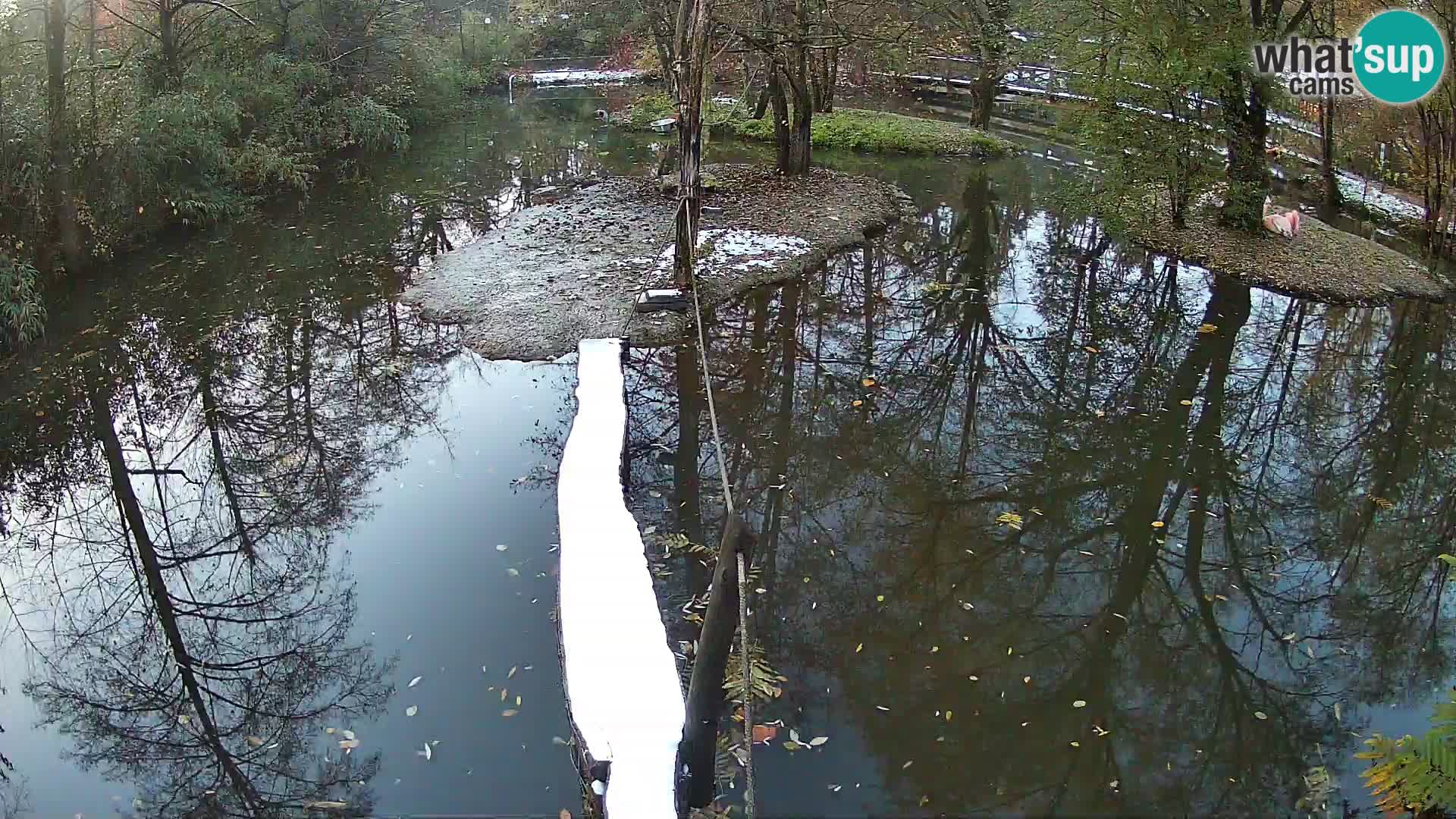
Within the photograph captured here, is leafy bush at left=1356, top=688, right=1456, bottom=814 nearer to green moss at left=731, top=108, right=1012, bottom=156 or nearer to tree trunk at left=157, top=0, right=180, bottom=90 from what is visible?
tree trunk at left=157, top=0, right=180, bottom=90

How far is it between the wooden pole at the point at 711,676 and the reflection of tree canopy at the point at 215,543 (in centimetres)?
151

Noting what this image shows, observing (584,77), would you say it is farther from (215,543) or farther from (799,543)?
(799,543)

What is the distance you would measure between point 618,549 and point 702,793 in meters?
1.56

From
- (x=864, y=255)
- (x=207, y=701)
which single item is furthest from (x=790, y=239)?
(x=207, y=701)

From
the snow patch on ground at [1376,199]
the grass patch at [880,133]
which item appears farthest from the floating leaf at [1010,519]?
the grass patch at [880,133]

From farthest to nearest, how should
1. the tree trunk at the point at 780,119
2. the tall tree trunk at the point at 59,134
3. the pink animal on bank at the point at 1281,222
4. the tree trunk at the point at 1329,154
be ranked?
the tree trunk at the point at 780,119, the tree trunk at the point at 1329,154, the pink animal on bank at the point at 1281,222, the tall tree trunk at the point at 59,134

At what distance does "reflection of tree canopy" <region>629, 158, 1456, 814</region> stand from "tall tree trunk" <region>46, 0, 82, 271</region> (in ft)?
23.8

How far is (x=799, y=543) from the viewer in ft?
20.7

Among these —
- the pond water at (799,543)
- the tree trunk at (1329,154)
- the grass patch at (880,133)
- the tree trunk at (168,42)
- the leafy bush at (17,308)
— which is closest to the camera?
the pond water at (799,543)

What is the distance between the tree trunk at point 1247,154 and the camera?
1260cm

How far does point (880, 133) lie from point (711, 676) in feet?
61.8

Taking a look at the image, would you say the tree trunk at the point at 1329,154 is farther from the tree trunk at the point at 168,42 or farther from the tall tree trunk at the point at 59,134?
the tree trunk at the point at 168,42

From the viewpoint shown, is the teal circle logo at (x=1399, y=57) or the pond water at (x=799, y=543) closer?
the pond water at (x=799, y=543)

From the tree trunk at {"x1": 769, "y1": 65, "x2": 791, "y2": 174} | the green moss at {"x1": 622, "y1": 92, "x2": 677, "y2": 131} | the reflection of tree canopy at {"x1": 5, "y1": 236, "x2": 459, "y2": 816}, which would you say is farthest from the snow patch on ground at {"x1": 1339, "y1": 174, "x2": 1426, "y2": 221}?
the green moss at {"x1": 622, "y1": 92, "x2": 677, "y2": 131}
